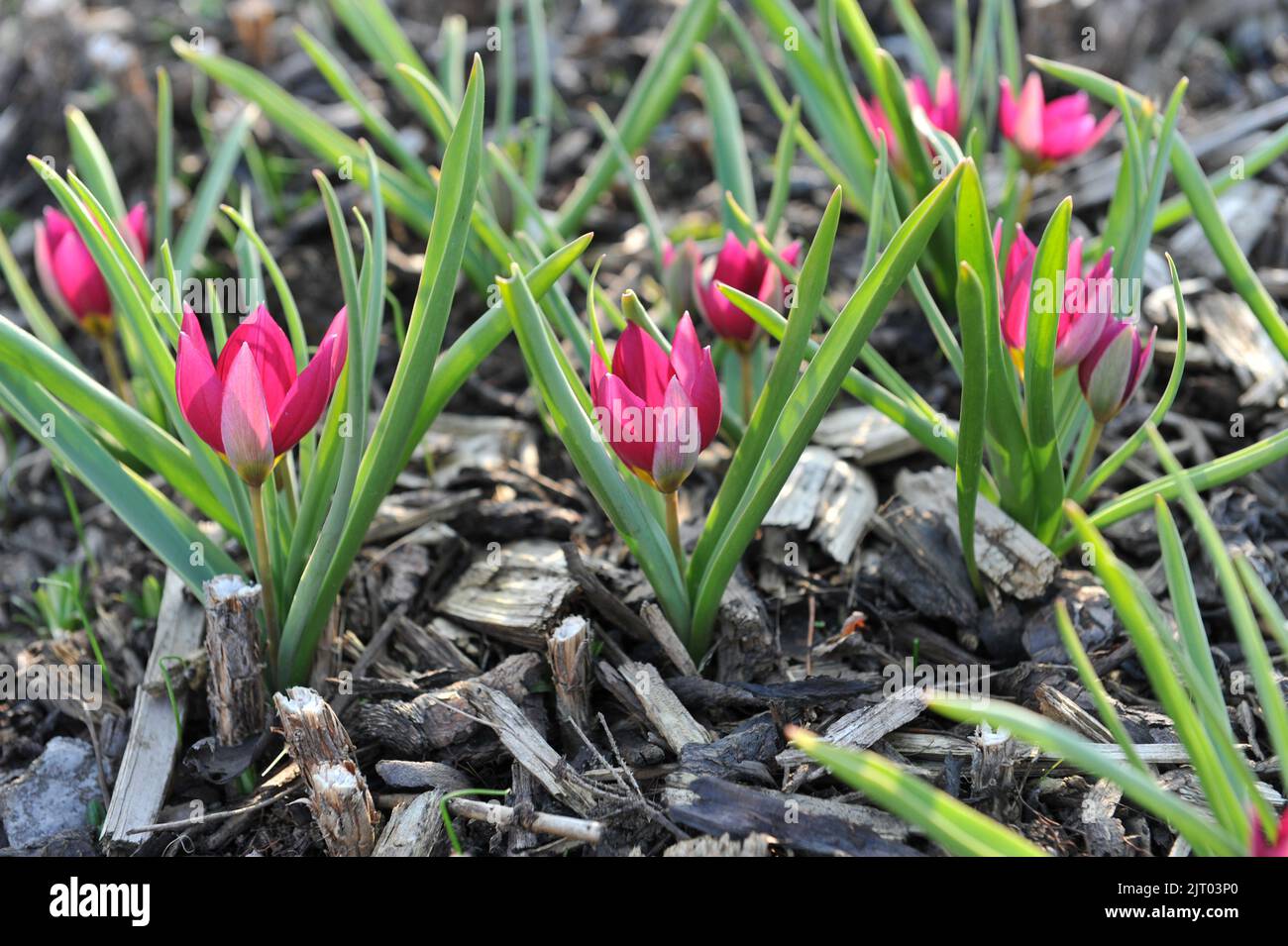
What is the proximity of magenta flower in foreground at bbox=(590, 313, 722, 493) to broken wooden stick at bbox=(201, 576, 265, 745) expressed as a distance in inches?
20.8

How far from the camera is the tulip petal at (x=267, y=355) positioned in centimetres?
138

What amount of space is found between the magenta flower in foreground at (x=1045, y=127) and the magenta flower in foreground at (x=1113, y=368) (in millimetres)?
748

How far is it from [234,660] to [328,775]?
240 millimetres

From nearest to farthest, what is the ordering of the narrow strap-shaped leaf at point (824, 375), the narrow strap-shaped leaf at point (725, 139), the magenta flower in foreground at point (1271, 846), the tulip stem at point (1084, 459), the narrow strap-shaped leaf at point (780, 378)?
1. the magenta flower in foreground at point (1271, 846)
2. the narrow strap-shaped leaf at point (824, 375)
3. the narrow strap-shaped leaf at point (780, 378)
4. the tulip stem at point (1084, 459)
5. the narrow strap-shaped leaf at point (725, 139)

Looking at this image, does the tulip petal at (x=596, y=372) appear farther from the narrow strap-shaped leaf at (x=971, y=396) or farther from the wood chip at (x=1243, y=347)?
the wood chip at (x=1243, y=347)

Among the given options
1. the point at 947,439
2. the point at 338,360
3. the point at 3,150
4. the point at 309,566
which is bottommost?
the point at 309,566

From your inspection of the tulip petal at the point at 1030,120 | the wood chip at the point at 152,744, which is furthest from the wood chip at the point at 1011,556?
the wood chip at the point at 152,744

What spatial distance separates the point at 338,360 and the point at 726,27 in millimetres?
2204

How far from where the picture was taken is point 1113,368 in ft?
5.09

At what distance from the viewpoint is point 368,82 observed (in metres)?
3.18

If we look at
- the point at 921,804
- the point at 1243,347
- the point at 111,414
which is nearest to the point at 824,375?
the point at 921,804

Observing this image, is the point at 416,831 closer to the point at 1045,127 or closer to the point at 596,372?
the point at 596,372

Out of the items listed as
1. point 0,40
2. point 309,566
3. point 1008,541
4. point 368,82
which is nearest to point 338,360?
point 309,566

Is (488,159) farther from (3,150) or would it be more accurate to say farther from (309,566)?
(3,150)
